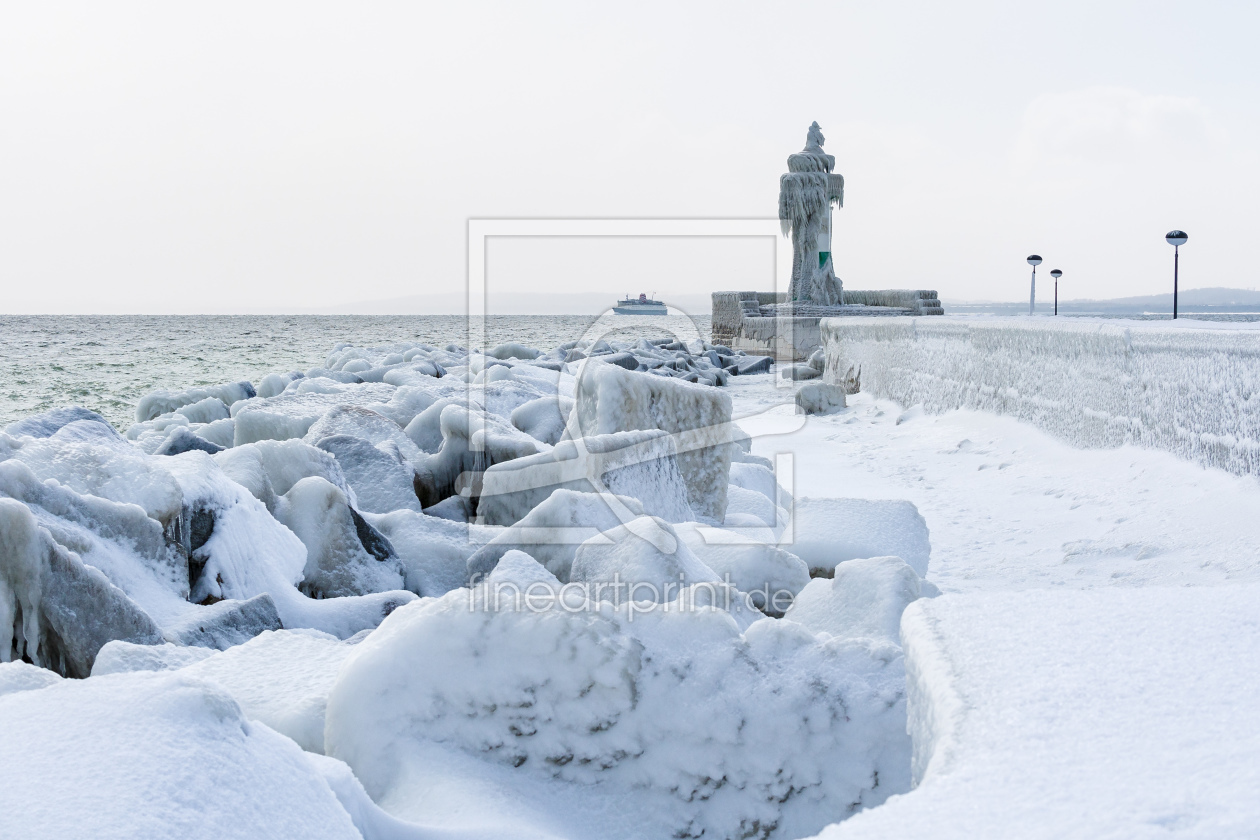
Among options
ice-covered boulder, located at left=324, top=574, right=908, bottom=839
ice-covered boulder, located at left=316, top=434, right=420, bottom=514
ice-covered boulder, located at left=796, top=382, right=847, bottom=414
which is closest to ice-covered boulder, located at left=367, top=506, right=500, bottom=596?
ice-covered boulder, located at left=316, top=434, right=420, bottom=514

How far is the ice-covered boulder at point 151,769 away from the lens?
825 millimetres

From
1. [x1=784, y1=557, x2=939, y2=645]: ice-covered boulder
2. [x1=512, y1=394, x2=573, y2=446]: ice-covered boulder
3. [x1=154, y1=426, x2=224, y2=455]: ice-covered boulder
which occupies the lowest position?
[x1=784, y1=557, x2=939, y2=645]: ice-covered boulder

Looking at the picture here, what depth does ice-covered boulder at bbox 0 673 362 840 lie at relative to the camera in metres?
0.83

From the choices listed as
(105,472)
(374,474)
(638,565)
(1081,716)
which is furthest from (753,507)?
(1081,716)

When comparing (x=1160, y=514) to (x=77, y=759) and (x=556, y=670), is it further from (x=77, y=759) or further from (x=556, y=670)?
(x=77, y=759)

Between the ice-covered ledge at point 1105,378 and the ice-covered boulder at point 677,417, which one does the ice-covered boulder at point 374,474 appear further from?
the ice-covered ledge at point 1105,378

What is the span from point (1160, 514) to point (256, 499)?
3.02 meters

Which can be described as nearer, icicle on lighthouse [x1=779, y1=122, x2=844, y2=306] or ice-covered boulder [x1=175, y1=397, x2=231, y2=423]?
ice-covered boulder [x1=175, y1=397, x2=231, y2=423]

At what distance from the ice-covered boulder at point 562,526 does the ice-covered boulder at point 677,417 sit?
0.66m

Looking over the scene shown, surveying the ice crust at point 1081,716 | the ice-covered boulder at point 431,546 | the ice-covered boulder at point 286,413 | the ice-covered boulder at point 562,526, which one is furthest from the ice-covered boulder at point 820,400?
the ice crust at point 1081,716

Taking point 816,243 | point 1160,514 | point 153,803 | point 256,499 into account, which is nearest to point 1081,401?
point 1160,514

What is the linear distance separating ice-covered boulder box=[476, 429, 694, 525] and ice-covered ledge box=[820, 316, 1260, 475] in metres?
1.96

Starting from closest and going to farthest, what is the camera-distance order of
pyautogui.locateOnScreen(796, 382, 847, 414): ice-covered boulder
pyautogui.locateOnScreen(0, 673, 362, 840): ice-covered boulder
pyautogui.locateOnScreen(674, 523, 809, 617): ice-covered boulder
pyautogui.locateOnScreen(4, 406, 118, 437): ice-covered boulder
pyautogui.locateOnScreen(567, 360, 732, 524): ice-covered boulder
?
pyautogui.locateOnScreen(0, 673, 362, 840): ice-covered boulder, pyautogui.locateOnScreen(674, 523, 809, 617): ice-covered boulder, pyautogui.locateOnScreen(4, 406, 118, 437): ice-covered boulder, pyautogui.locateOnScreen(567, 360, 732, 524): ice-covered boulder, pyautogui.locateOnScreen(796, 382, 847, 414): ice-covered boulder

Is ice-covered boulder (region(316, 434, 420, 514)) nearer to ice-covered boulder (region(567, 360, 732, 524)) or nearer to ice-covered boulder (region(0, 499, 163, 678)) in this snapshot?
ice-covered boulder (region(567, 360, 732, 524))
